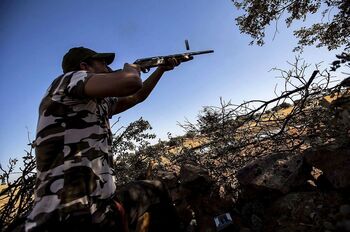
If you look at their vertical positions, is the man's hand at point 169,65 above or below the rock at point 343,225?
above

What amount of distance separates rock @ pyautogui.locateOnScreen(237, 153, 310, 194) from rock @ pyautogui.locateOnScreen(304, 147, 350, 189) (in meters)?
0.24

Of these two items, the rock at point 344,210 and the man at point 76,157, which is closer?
the man at point 76,157

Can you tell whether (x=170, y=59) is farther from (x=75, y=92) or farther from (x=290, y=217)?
(x=290, y=217)

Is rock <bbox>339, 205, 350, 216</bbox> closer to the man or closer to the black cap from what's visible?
the man

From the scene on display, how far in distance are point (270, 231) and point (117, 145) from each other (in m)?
4.62

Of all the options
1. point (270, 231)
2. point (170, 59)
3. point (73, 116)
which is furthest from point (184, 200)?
point (73, 116)

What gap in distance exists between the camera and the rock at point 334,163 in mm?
2645

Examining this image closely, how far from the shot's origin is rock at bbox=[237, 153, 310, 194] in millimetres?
3121

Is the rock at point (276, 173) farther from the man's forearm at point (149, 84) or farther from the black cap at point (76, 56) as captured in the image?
the black cap at point (76, 56)

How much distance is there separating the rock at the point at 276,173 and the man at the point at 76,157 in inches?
82.2

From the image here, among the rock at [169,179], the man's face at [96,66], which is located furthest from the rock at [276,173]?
the man's face at [96,66]

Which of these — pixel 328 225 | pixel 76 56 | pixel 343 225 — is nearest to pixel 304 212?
pixel 328 225

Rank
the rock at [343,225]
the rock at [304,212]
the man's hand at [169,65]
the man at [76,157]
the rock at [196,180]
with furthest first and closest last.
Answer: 1. the rock at [196,180]
2. the man's hand at [169,65]
3. the rock at [304,212]
4. the rock at [343,225]
5. the man at [76,157]

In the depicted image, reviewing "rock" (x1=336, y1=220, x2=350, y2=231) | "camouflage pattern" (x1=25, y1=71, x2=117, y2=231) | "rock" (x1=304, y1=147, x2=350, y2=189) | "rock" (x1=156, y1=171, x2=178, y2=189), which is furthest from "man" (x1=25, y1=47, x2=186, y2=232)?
"rock" (x1=156, y1=171, x2=178, y2=189)
